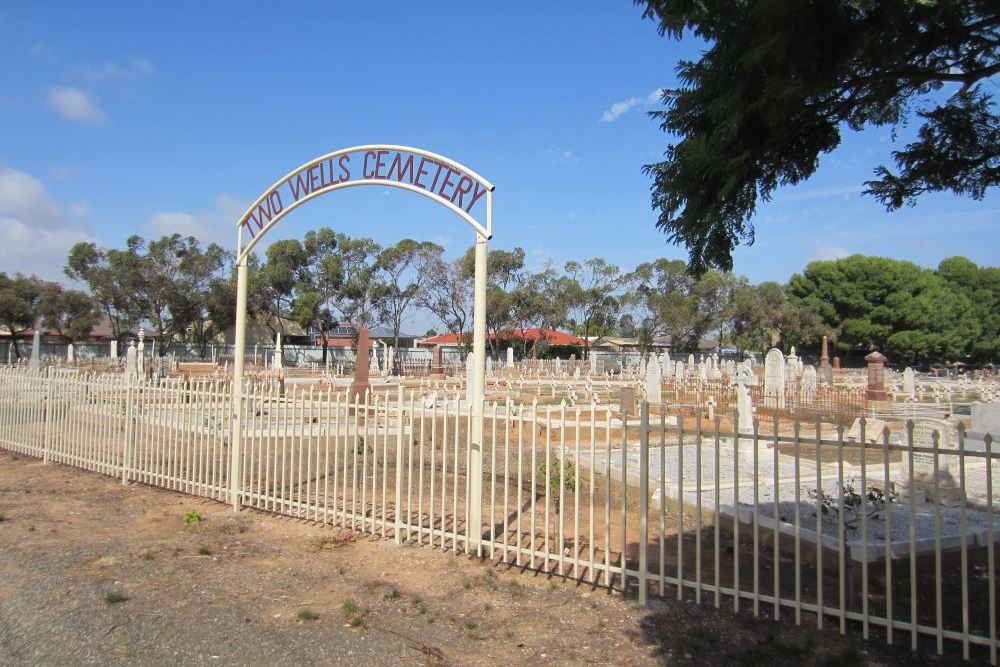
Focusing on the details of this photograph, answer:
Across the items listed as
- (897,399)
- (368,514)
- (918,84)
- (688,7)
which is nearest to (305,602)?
(368,514)

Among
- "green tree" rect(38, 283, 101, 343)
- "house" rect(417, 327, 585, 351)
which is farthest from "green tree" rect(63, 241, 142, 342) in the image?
"house" rect(417, 327, 585, 351)

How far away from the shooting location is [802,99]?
11.9ft

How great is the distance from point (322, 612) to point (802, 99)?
4.44 meters

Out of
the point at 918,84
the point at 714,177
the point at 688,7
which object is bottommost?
the point at 714,177

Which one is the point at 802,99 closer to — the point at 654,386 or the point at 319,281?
the point at 654,386

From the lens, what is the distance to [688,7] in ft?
12.7

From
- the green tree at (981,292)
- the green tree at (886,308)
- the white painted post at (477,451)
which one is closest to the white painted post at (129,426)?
the white painted post at (477,451)

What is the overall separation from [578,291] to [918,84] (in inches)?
2210

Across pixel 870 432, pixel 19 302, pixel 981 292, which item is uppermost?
pixel 981 292

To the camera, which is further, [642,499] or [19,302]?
[19,302]

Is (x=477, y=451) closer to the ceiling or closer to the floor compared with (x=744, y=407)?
closer to the ceiling

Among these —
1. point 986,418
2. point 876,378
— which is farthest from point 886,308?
point 986,418

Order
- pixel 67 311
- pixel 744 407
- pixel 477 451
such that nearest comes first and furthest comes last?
pixel 477 451, pixel 744 407, pixel 67 311

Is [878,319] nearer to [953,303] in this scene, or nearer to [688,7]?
[953,303]
